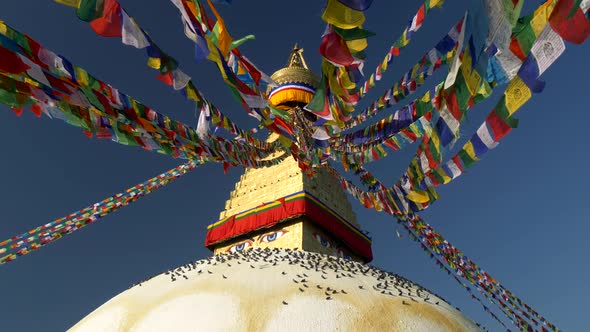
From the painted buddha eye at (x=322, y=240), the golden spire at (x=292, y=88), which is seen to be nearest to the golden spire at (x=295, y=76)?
the golden spire at (x=292, y=88)

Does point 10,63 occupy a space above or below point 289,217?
below

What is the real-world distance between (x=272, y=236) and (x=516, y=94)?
5.34m

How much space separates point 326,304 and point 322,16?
242cm

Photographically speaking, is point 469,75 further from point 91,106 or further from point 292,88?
point 292,88

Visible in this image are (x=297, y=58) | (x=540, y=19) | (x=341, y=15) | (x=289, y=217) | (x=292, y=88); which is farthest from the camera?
(x=297, y=58)

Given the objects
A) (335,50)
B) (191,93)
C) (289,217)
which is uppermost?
(289,217)

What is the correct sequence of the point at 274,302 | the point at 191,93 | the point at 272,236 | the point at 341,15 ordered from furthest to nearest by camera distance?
1. the point at 272,236
2. the point at 191,93
3. the point at 274,302
4. the point at 341,15

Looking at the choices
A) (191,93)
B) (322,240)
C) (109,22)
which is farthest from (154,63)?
(322,240)

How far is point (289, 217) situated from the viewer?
22.5 ft

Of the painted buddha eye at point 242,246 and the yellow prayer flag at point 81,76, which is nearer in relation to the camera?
the yellow prayer flag at point 81,76

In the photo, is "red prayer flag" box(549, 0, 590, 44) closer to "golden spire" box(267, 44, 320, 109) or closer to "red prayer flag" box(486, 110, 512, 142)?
"red prayer flag" box(486, 110, 512, 142)

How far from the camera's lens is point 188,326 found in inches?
127

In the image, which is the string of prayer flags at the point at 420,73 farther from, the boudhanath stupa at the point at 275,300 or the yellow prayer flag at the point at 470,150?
the boudhanath stupa at the point at 275,300

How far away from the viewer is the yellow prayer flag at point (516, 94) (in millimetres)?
2324
